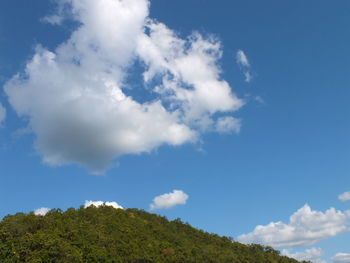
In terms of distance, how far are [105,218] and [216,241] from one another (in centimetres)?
3894

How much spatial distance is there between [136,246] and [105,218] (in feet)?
51.5

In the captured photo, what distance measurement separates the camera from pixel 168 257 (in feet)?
299

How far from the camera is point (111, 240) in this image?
8975 cm

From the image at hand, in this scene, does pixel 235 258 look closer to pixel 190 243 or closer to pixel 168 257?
pixel 190 243

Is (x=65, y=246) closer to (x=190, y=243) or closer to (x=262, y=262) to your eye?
(x=190, y=243)

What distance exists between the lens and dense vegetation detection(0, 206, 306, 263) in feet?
243

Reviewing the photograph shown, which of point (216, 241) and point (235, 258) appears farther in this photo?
point (216, 241)

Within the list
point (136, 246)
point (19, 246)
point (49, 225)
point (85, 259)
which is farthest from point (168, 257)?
point (19, 246)

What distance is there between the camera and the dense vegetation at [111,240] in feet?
243

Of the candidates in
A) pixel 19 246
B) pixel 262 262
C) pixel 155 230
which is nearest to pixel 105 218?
pixel 155 230

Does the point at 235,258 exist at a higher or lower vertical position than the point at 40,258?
higher

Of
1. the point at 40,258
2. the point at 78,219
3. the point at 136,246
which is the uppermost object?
the point at 78,219

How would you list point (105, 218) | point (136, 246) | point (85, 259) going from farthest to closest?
point (105, 218), point (136, 246), point (85, 259)

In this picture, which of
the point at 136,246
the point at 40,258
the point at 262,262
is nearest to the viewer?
the point at 40,258
